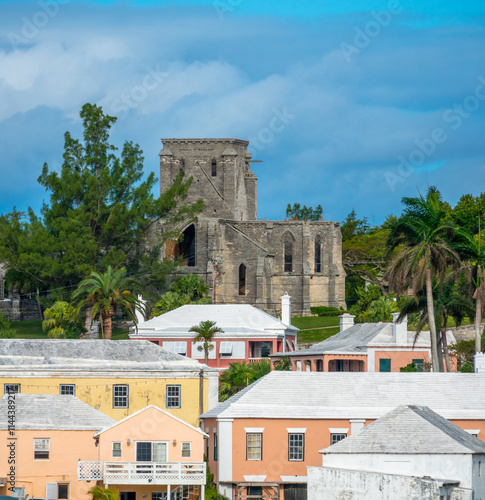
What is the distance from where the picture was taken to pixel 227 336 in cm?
7112

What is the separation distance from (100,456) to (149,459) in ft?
6.55

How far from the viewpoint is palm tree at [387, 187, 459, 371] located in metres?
55.0

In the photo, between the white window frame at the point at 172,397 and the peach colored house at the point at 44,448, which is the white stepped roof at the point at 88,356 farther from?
the peach colored house at the point at 44,448

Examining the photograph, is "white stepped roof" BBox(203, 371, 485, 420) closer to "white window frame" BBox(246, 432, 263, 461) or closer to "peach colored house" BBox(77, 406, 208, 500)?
"white window frame" BBox(246, 432, 263, 461)

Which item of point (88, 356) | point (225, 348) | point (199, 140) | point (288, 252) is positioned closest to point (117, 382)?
point (88, 356)

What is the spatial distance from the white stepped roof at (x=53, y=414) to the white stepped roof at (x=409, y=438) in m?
10.8

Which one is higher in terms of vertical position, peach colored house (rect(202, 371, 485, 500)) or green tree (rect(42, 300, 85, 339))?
green tree (rect(42, 300, 85, 339))

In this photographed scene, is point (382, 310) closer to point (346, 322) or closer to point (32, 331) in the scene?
point (346, 322)

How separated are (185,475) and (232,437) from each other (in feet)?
9.17

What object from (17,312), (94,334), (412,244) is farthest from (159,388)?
(17,312)

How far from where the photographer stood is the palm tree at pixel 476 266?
5512cm

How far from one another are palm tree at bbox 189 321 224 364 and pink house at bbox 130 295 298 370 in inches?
18.0

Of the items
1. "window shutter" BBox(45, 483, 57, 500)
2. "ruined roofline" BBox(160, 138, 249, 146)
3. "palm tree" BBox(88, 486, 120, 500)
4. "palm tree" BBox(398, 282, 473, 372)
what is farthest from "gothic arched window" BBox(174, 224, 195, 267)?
"palm tree" BBox(88, 486, 120, 500)

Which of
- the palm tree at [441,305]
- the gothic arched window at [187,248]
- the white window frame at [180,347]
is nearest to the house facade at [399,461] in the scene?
the palm tree at [441,305]
